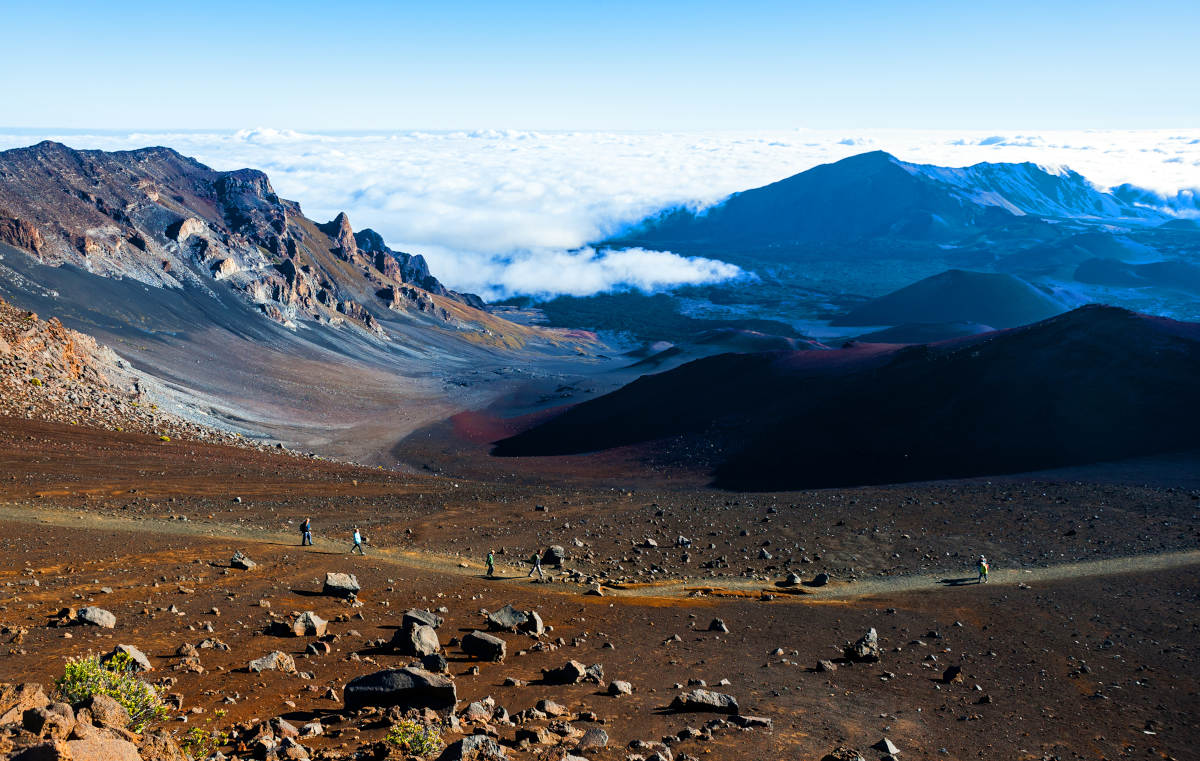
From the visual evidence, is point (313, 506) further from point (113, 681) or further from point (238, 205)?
point (238, 205)

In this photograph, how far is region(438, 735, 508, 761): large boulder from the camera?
10.0 m

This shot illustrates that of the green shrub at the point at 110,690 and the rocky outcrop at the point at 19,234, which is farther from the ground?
the rocky outcrop at the point at 19,234

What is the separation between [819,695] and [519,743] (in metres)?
6.28

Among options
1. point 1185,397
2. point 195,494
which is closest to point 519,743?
point 195,494

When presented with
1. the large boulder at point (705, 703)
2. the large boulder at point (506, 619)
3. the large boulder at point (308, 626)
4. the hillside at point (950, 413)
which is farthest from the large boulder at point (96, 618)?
the hillside at point (950, 413)

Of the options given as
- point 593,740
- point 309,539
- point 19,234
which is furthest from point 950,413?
point 19,234

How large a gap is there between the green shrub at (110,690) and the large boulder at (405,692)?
256cm

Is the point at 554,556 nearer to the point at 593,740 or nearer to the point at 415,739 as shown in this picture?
the point at 593,740

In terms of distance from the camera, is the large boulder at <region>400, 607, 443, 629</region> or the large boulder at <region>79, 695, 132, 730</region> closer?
the large boulder at <region>79, 695, 132, 730</region>

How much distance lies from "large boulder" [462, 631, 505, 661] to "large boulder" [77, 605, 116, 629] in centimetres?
656

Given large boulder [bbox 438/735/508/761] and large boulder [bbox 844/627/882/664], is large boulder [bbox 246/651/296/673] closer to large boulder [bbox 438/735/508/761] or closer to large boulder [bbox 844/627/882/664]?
large boulder [bbox 438/735/508/761]

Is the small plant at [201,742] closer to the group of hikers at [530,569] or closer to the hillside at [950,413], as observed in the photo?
the group of hikers at [530,569]

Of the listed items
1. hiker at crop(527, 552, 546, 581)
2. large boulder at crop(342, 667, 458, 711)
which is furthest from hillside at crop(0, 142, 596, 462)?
large boulder at crop(342, 667, 458, 711)

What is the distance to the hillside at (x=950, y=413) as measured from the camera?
42750mm
